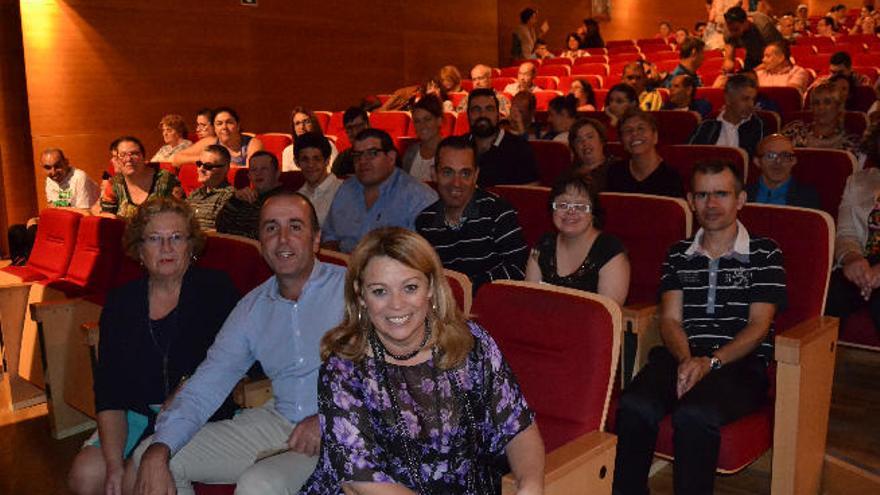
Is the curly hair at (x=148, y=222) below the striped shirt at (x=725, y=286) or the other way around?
the other way around

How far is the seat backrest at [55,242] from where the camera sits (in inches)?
152

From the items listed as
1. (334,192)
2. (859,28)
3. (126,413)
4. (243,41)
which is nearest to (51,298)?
(334,192)

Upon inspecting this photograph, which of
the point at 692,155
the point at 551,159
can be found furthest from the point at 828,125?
the point at 551,159

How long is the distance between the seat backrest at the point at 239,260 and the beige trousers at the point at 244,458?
69 centimetres

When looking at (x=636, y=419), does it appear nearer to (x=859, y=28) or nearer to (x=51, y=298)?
(x=51, y=298)

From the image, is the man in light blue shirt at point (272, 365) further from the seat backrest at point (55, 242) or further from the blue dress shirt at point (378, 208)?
the seat backrest at point (55, 242)

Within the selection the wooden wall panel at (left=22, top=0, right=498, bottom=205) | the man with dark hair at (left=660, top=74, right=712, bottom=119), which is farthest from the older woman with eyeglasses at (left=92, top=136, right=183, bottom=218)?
the man with dark hair at (left=660, top=74, right=712, bottom=119)

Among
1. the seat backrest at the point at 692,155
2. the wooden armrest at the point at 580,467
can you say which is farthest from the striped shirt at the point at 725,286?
the seat backrest at the point at 692,155

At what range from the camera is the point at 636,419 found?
222 centimetres

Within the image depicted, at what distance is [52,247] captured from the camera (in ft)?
13.1

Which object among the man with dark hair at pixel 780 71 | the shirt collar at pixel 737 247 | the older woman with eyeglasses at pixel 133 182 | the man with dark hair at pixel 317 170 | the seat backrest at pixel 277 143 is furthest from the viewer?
the man with dark hair at pixel 780 71

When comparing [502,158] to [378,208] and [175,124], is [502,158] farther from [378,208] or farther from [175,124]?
[175,124]

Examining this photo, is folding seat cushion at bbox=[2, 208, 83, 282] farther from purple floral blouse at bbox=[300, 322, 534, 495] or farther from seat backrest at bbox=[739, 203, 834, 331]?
seat backrest at bbox=[739, 203, 834, 331]

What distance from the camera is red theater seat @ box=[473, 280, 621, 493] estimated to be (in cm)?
181
